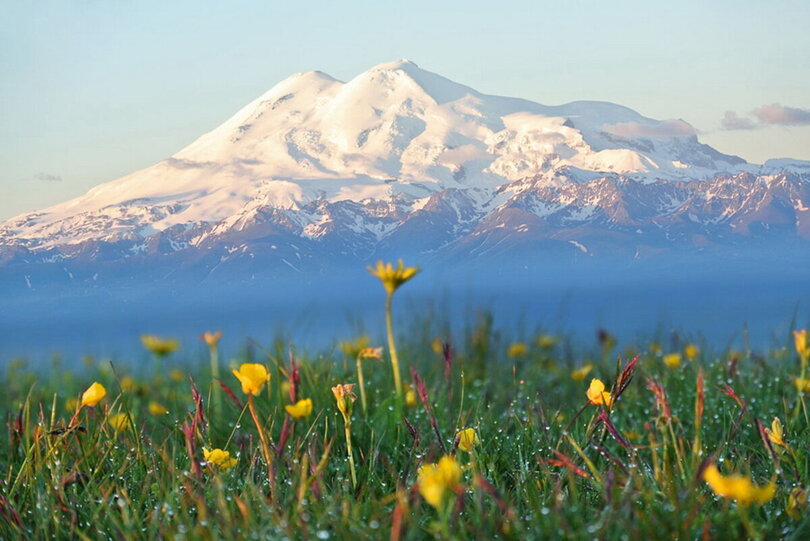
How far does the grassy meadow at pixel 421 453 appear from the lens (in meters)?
1.73

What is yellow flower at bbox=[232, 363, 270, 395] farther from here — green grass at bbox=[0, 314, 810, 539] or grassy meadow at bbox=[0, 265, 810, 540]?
green grass at bbox=[0, 314, 810, 539]

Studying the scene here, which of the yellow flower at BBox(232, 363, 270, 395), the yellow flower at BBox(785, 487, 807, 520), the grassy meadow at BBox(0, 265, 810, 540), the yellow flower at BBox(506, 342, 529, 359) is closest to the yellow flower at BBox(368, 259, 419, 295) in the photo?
the grassy meadow at BBox(0, 265, 810, 540)

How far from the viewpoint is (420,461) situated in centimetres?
242

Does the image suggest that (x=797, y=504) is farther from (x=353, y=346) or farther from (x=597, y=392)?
(x=353, y=346)

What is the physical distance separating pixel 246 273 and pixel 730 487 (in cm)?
9312

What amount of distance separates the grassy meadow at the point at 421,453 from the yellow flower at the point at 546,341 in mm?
135

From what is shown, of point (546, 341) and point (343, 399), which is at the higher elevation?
point (343, 399)

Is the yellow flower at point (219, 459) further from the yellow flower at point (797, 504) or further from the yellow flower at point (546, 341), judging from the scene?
the yellow flower at point (546, 341)

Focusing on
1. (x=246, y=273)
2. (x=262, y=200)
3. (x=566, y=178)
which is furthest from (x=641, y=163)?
(x=246, y=273)

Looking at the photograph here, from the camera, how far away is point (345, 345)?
4.13 meters

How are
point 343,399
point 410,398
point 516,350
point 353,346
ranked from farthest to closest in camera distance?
point 516,350 → point 353,346 → point 410,398 → point 343,399

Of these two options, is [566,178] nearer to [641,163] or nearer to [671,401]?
[641,163]

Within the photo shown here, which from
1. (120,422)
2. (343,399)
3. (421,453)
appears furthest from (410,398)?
(343,399)

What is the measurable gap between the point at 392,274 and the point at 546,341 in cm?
304
